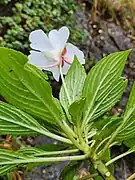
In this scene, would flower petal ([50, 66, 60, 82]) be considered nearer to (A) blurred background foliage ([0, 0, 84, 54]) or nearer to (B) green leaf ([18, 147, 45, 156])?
(B) green leaf ([18, 147, 45, 156])

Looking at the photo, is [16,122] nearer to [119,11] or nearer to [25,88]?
[25,88]

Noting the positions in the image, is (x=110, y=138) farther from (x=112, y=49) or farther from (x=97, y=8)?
(x=97, y=8)

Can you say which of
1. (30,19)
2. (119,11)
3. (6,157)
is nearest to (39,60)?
(6,157)

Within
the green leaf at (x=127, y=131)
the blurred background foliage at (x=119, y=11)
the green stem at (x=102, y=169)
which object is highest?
the green leaf at (x=127, y=131)

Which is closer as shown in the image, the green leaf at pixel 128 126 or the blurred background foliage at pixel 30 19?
the green leaf at pixel 128 126

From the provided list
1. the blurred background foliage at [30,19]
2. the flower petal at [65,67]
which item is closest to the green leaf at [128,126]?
the flower petal at [65,67]

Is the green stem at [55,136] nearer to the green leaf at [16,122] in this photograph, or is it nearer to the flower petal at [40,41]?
the green leaf at [16,122]

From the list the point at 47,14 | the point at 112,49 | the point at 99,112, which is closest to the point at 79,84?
the point at 99,112

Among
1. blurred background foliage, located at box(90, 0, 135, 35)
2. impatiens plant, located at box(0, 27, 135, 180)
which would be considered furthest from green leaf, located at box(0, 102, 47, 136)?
blurred background foliage, located at box(90, 0, 135, 35)
